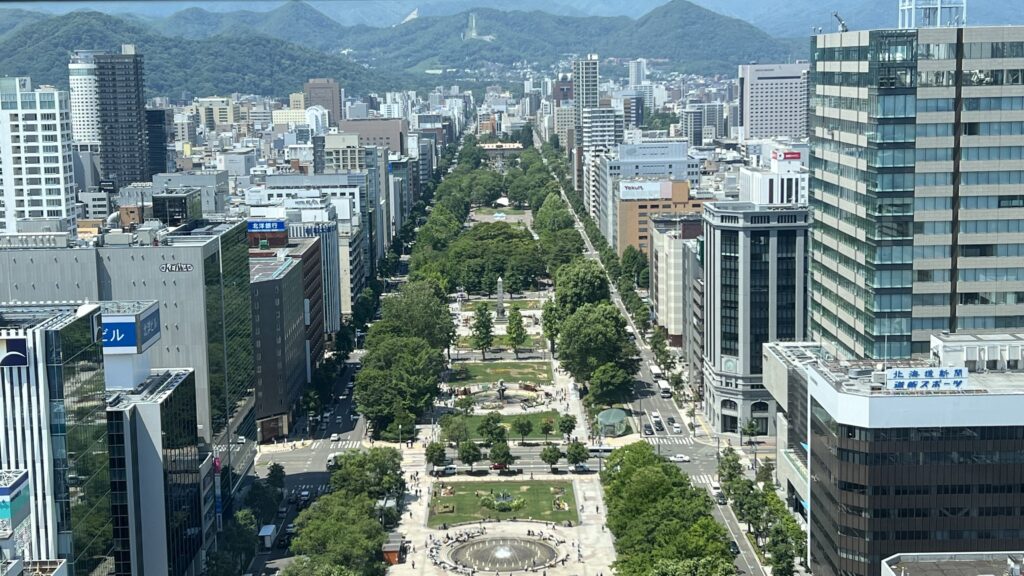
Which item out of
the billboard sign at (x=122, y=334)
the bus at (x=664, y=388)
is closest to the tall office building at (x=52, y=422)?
the billboard sign at (x=122, y=334)

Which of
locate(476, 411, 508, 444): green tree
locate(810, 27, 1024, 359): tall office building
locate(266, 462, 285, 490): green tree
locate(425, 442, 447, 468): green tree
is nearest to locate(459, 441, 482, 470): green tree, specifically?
locate(425, 442, 447, 468): green tree

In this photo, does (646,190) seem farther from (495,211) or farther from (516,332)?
(495,211)

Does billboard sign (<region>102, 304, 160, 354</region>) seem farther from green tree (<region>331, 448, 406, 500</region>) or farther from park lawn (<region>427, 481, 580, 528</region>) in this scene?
park lawn (<region>427, 481, 580, 528</region>)

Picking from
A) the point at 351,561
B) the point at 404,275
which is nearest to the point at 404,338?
the point at 351,561

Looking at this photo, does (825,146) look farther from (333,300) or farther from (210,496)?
(333,300)

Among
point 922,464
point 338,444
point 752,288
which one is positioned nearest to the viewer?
point 922,464

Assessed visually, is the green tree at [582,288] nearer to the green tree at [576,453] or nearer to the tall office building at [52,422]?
the green tree at [576,453]

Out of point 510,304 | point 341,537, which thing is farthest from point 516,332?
point 341,537
